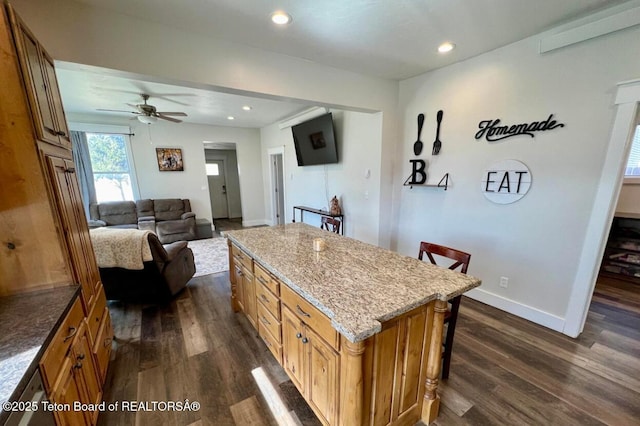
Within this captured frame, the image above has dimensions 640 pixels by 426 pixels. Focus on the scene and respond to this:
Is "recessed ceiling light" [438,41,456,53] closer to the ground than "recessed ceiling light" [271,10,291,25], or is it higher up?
higher up

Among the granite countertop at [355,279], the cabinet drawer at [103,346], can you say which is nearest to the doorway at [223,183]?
the cabinet drawer at [103,346]

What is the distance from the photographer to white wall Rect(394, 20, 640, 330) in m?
2.00

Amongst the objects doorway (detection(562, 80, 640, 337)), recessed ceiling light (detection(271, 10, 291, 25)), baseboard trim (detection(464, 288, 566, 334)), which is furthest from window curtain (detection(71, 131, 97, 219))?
doorway (detection(562, 80, 640, 337))

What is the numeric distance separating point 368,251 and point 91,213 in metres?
5.84

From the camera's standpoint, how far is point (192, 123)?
576 centimetres

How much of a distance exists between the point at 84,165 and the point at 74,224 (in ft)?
15.6

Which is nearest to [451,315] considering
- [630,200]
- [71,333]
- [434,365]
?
[434,365]

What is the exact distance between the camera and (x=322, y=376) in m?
1.28

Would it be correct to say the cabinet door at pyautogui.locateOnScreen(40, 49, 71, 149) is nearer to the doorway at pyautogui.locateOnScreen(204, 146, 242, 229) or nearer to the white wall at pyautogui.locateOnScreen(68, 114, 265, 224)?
the white wall at pyautogui.locateOnScreen(68, 114, 265, 224)

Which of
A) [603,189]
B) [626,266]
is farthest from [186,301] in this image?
[626,266]

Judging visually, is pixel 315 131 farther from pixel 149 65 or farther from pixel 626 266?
pixel 626 266

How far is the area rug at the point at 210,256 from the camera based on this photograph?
3.85m

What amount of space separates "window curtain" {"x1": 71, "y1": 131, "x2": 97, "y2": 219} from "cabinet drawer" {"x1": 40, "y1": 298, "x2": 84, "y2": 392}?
16.4 feet

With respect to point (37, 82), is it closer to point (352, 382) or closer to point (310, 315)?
point (310, 315)
